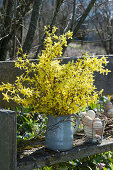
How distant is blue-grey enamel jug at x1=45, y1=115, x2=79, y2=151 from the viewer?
5.47ft

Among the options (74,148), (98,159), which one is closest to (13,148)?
(74,148)

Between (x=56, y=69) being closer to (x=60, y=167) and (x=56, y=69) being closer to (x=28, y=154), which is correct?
(x=28, y=154)

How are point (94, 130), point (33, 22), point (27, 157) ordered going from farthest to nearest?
1. point (33, 22)
2. point (94, 130)
3. point (27, 157)

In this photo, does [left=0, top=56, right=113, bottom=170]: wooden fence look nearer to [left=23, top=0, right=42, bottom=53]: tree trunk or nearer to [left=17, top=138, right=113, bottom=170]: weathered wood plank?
[left=17, top=138, right=113, bottom=170]: weathered wood plank

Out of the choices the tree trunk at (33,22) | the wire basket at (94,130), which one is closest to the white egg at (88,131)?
the wire basket at (94,130)

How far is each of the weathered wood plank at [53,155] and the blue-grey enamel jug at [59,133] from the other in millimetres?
39

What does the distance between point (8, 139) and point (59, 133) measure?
316 mm

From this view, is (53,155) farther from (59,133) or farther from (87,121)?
(87,121)

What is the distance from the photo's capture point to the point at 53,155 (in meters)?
1.65

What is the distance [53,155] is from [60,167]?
579mm

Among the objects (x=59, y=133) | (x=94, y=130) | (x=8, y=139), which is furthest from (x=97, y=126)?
(x=8, y=139)

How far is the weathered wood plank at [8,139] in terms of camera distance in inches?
58.2

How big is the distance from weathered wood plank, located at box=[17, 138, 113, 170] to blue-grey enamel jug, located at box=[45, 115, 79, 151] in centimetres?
4

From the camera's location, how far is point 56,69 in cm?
166
